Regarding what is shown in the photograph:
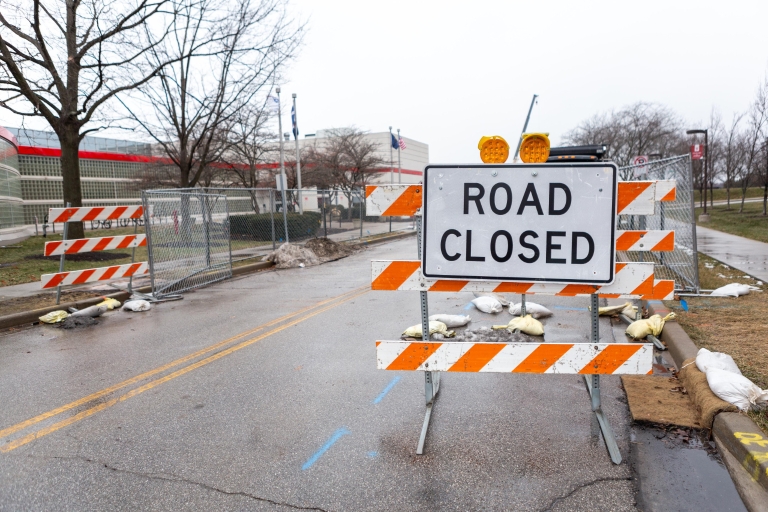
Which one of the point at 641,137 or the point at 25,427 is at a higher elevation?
the point at 641,137

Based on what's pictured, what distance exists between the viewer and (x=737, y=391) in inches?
154

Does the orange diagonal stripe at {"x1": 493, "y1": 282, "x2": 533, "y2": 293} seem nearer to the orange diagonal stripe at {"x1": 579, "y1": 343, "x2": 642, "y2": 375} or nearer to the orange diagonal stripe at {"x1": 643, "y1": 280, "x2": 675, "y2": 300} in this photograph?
the orange diagonal stripe at {"x1": 579, "y1": 343, "x2": 642, "y2": 375}

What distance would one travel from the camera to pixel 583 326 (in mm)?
7152

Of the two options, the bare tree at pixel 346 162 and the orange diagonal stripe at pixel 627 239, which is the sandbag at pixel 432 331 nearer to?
the orange diagonal stripe at pixel 627 239

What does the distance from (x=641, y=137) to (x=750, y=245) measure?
3580cm

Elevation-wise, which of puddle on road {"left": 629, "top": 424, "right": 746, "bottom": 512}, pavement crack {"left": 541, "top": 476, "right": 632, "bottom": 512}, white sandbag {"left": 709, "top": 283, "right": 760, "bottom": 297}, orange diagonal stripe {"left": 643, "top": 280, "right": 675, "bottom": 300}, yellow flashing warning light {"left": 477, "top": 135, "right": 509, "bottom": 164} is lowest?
puddle on road {"left": 629, "top": 424, "right": 746, "bottom": 512}

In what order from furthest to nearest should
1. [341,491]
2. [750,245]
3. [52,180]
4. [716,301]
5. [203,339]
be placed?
[52,180] → [750,245] → [716,301] → [203,339] → [341,491]

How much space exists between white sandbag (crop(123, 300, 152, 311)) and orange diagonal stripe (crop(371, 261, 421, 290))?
22.3 ft

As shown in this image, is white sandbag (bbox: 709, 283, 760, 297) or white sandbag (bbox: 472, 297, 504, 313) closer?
white sandbag (bbox: 472, 297, 504, 313)

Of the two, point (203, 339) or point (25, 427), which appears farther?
point (203, 339)

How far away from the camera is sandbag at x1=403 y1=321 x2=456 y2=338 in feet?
20.8

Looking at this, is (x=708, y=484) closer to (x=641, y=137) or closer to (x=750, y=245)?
(x=750, y=245)

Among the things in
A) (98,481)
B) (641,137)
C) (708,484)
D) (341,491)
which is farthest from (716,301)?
(641,137)

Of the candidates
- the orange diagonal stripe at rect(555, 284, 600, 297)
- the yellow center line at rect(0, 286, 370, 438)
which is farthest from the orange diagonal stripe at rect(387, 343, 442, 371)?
the yellow center line at rect(0, 286, 370, 438)
